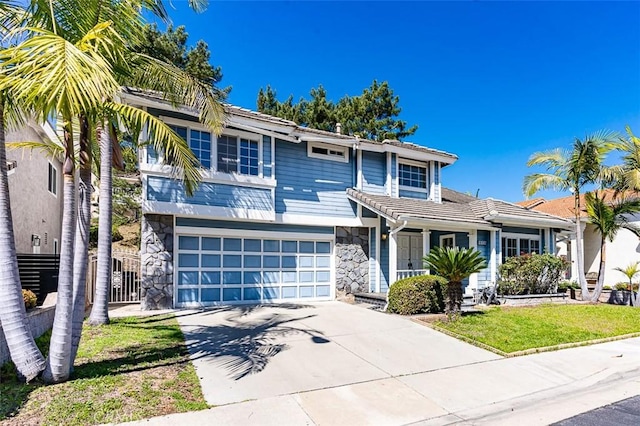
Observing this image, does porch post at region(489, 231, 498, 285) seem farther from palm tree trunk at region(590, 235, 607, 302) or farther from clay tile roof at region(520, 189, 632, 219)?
clay tile roof at region(520, 189, 632, 219)

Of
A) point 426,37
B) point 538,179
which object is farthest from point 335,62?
point 538,179

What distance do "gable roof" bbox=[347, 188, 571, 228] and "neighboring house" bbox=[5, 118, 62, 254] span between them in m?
10.9

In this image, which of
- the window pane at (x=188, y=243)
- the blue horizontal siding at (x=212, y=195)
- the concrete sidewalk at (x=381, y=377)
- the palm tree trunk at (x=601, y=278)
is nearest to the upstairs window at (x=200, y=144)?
the blue horizontal siding at (x=212, y=195)

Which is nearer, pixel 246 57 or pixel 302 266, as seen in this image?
pixel 302 266

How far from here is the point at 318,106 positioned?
26.0 meters

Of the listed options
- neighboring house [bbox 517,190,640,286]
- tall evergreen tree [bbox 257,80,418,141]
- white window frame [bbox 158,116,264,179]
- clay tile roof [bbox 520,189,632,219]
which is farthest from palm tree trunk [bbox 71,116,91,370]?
clay tile roof [bbox 520,189,632,219]

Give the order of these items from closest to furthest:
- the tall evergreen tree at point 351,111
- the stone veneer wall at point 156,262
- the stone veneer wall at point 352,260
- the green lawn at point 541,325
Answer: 1. the green lawn at point 541,325
2. the stone veneer wall at point 156,262
3. the stone veneer wall at point 352,260
4. the tall evergreen tree at point 351,111

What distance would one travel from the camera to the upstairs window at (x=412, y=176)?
1588 centimetres

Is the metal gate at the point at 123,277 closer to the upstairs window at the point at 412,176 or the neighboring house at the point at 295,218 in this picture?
the neighboring house at the point at 295,218

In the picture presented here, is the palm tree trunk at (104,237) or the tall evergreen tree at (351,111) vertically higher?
the tall evergreen tree at (351,111)

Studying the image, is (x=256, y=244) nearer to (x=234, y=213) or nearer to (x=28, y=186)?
(x=234, y=213)

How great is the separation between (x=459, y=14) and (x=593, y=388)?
44.0 feet

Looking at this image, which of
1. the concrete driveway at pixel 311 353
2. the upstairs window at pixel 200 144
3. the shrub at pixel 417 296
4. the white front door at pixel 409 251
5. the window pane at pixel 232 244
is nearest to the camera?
the concrete driveway at pixel 311 353

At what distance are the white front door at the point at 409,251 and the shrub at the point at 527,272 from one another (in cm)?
324
